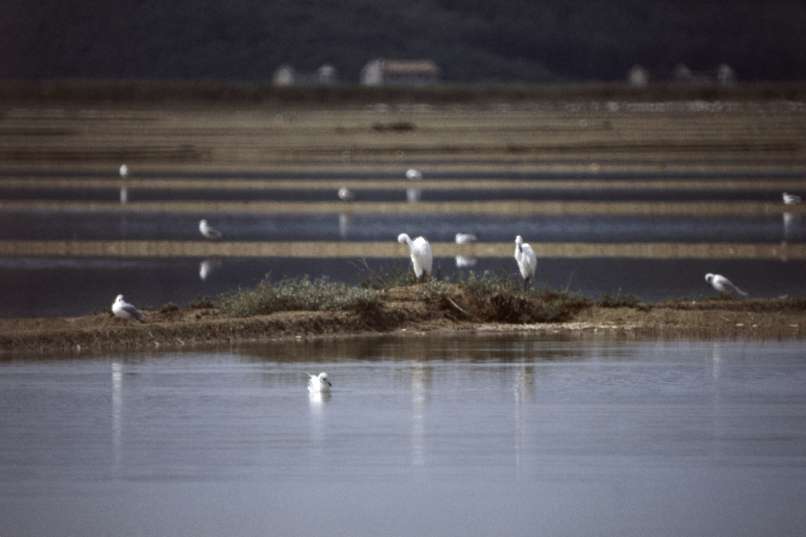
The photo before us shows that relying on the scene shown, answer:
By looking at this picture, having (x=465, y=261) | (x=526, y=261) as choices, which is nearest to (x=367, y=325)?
(x=526, y=261)

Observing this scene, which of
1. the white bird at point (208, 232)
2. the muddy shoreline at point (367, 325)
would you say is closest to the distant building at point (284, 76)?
the white bird at point (208, 232)

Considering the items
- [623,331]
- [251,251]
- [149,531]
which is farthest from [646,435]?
[251,251]

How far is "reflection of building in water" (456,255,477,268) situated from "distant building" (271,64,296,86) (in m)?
128

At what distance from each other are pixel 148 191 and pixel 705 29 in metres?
154

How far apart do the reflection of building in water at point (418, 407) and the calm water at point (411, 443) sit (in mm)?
32

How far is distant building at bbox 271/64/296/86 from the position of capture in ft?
523

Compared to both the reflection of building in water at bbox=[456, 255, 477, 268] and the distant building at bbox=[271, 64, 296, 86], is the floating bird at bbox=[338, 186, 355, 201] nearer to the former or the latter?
the reflection of building in water at bbox=[456, 255, 477, 268]

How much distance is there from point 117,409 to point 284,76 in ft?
490

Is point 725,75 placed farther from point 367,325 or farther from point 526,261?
point 367,325

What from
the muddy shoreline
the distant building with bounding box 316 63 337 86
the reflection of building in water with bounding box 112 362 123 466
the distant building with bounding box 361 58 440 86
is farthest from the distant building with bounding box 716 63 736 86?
the reflection of building in water with bounding box 112 362 123 466

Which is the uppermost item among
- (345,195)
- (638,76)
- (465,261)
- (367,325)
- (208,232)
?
(638,76)

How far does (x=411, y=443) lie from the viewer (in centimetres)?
1238

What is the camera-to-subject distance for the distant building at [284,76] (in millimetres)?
159375

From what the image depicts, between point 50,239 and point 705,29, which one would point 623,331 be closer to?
point 50,239
